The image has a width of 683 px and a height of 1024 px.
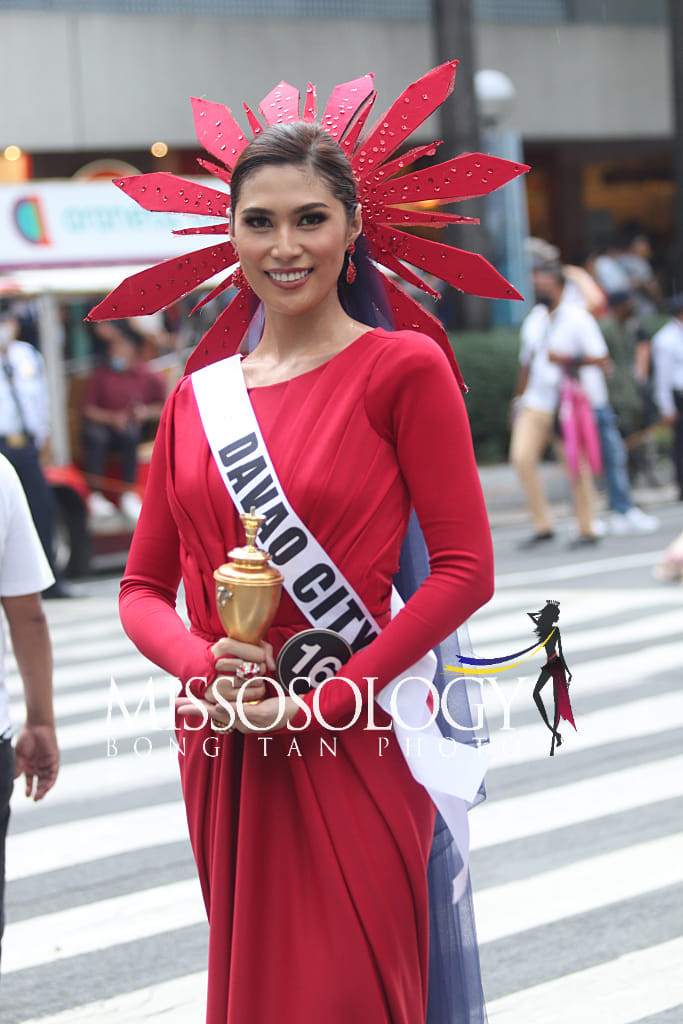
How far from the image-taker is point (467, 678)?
2.95 meters

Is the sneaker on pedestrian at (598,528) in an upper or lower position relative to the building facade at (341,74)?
lower

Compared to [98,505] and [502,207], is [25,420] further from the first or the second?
[502,207]

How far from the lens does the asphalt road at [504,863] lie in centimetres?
→ 432

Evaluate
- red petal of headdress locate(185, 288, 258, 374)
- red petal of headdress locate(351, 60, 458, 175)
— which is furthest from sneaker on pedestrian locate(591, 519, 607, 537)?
red petal of headdress locate(351, 60, 458, 175)

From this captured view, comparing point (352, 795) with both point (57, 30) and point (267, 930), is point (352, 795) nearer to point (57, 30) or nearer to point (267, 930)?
point (267, 930)

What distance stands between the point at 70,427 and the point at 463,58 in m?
7.16

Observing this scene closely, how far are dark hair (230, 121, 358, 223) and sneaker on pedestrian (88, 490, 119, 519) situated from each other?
31.2 feet

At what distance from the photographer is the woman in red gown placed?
2605 mm

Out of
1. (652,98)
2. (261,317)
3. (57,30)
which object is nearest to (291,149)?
(261,317)

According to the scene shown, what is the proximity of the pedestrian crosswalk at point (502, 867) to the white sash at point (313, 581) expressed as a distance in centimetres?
58

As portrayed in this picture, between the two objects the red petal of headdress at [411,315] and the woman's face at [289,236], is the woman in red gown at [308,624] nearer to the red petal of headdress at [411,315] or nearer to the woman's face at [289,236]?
the woman's face at [289,236]

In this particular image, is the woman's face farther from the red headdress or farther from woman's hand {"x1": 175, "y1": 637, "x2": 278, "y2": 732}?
woman's hand {"x1": 175, "y1": 637, "x2": 278, "y2": 732}

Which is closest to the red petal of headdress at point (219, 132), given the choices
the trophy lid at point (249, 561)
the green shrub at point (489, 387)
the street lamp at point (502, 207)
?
the trophy lid at point (249, 561)

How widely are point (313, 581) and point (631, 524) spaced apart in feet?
35.3
